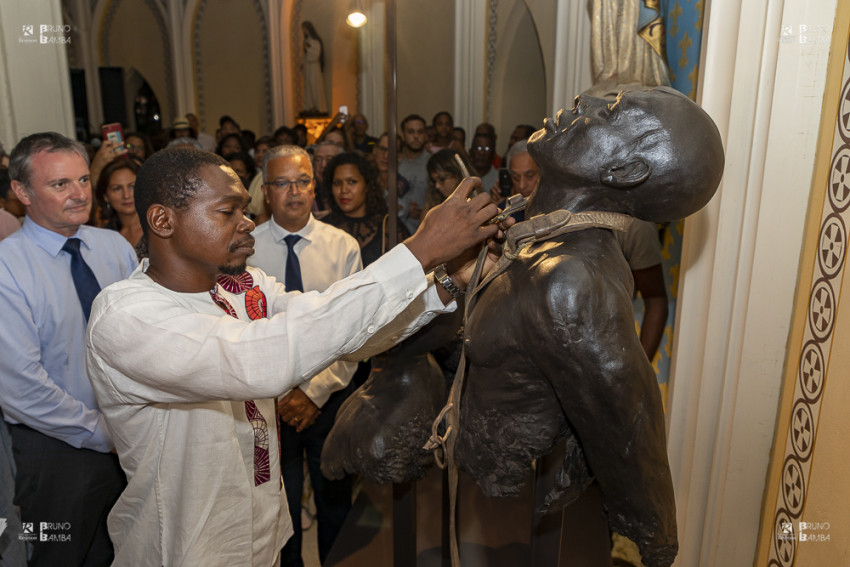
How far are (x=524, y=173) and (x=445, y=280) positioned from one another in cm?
139

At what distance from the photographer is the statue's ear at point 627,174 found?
4.42 ft

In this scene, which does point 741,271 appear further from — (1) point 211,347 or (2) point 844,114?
(1) point 211,347

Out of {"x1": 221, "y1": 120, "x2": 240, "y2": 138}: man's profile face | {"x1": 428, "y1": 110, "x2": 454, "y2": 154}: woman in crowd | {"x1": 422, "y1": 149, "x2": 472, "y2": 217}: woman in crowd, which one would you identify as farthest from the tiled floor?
{"x1": 221, "y1": 120, "x2": 240, "y2": 138}: man's profile face

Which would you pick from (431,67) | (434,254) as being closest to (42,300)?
(434,254)

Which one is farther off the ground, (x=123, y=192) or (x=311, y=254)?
(x=123, y=192)

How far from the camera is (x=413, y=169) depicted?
518 cm

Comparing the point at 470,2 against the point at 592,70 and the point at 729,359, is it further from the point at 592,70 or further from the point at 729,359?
the point at 729,359

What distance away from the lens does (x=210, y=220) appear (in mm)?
1584

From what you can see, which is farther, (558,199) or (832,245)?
(832,245)

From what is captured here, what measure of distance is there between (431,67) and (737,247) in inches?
249

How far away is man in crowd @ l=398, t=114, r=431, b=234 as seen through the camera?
4.54 metres

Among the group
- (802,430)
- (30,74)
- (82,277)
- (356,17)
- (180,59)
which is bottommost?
(802,430)

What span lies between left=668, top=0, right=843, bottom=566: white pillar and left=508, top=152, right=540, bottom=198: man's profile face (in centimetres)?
85

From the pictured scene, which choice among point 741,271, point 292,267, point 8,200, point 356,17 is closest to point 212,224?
point 292,267
